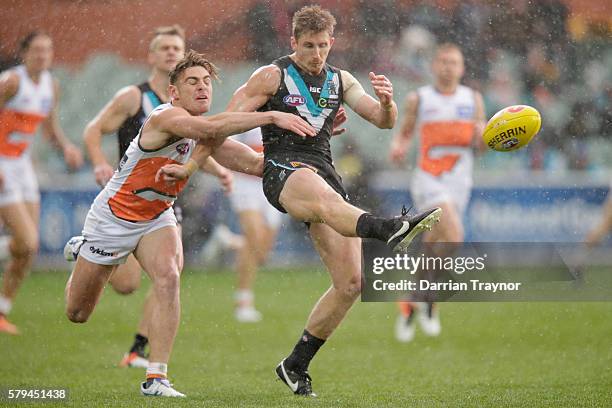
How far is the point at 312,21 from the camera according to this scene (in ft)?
21.7

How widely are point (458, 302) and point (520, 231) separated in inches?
130

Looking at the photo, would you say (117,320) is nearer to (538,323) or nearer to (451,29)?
(538,323)

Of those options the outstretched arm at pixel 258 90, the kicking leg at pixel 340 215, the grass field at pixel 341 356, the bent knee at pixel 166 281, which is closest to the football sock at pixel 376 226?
the kicking leg at pixel 340 215

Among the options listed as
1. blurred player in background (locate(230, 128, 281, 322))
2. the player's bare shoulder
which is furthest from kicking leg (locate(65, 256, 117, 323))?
blurred player in background (locate(230, 128, 281, 322))

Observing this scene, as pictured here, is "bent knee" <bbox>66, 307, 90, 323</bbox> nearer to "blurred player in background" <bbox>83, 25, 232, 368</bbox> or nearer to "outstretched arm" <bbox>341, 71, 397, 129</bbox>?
"blurred player in background" <bbox>83, 25, 232, 368</bbox>

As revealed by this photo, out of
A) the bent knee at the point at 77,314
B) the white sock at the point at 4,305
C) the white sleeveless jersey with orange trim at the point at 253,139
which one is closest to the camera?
the bent knee at the point at 77,314

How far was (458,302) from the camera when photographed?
12711 millimetres

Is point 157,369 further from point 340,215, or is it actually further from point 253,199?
point 253,199

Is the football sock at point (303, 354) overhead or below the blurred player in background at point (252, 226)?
below

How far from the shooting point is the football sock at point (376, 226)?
19.3 feet

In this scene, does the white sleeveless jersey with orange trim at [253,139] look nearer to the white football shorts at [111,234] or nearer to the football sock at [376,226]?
the white football shorts at [111,234]

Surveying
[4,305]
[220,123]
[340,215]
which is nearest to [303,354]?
[340,215]

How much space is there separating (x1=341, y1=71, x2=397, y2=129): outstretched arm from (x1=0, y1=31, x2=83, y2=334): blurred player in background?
12.5 feet

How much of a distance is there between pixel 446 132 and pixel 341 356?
12.0 ft
